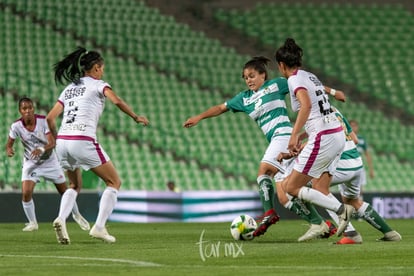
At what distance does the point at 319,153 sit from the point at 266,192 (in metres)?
1.58

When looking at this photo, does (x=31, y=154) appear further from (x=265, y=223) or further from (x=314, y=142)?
(x=314, y=142)

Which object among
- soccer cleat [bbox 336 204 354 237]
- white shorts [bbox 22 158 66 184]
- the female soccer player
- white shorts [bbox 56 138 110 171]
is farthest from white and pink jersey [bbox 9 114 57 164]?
soccer cleat [bbox 336 204 354 237]

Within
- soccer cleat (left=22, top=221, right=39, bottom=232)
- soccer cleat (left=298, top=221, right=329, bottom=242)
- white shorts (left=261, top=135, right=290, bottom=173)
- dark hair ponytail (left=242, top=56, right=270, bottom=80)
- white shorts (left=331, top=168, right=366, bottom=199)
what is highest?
dark hair ponytail (left=242, top=56, right=270, bottom=80)

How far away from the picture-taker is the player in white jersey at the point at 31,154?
1529cm

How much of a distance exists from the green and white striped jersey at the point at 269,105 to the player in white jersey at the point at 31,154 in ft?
12.9

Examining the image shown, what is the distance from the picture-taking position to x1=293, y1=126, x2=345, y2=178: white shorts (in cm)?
1048

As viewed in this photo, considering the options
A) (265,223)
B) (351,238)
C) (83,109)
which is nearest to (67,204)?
(83,109)

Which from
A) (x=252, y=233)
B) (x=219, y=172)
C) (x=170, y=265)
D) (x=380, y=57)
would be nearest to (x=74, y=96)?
(x=252, y=233)

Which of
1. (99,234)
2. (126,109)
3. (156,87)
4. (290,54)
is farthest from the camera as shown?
(156,87)

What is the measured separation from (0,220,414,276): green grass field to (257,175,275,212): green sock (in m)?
0.44

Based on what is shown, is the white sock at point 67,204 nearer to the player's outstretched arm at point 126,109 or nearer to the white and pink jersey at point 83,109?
the white and pink jersey at point 83,109

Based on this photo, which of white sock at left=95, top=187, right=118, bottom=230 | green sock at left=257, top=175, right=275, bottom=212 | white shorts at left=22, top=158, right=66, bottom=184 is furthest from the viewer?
white shorts at left=22, top=158, right=66, bottom=184

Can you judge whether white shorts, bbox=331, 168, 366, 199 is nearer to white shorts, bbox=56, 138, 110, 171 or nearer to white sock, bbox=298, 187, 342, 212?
white sock, bbox=298, 187, 342, 212

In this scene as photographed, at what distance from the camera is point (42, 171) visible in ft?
52.1
